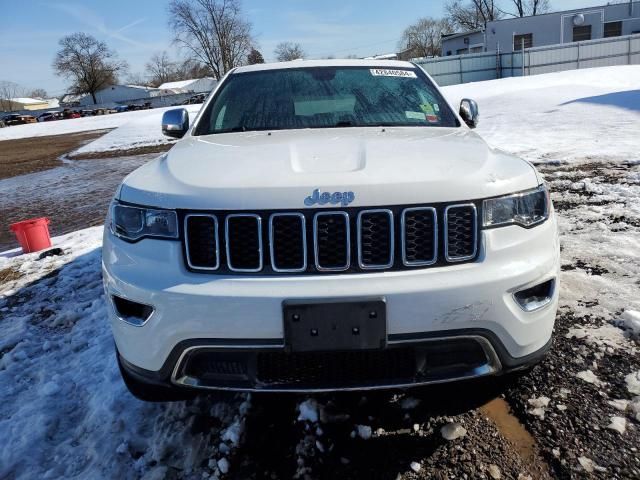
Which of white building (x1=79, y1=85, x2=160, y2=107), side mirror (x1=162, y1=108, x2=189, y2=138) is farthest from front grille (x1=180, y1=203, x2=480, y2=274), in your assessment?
white building (x1=79, y1=85, x2=160, y2=107)

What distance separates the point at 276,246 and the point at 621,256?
300 cm

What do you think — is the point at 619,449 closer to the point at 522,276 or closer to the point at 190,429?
the point at 522,276

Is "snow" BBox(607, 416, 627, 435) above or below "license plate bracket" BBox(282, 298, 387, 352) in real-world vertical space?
below

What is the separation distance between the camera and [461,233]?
1865 millimetres

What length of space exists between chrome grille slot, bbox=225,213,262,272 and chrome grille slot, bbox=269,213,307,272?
0.06m

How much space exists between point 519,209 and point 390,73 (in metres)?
1.84

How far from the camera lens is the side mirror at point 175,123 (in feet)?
11.2

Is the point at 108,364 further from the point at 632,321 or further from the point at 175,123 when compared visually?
the point at 632,321

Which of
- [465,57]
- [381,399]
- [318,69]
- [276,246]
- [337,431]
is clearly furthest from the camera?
[465,57]

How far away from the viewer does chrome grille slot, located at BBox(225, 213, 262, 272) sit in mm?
1840

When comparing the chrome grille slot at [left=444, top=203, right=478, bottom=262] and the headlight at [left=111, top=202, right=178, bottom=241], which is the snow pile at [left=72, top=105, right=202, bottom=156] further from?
the chrome grille slot at [left=444, top=203, right=478, bottom=262]

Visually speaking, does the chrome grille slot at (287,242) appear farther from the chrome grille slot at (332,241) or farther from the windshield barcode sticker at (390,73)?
the windshield barcode sticker at (390,73)

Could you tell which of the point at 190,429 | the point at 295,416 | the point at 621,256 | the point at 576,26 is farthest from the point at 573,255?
the point at 576,26

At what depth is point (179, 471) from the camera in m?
1.98
